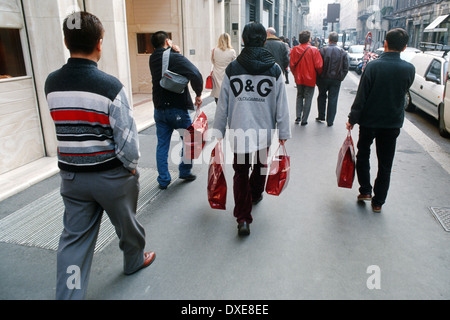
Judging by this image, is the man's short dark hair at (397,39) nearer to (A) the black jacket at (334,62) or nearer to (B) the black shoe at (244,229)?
(B) the black shoe at (244,229)

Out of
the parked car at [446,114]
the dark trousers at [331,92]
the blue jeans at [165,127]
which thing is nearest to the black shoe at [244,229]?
the blue jeans at [165,127]

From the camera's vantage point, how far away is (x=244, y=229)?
12.1 feet

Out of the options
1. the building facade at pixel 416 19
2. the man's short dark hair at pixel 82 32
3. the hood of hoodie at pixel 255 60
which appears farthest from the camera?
the building facade at pixel 416 19

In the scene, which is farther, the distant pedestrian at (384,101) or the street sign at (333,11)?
the street sign at (333,11)

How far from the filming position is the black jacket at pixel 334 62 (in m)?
7.68

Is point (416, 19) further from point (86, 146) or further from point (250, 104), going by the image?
point (86, 146)

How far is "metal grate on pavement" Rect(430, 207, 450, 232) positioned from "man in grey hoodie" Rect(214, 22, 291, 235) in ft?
6.44

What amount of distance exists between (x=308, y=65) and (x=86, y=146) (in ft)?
20.9

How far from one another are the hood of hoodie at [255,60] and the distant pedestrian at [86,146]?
133 cm

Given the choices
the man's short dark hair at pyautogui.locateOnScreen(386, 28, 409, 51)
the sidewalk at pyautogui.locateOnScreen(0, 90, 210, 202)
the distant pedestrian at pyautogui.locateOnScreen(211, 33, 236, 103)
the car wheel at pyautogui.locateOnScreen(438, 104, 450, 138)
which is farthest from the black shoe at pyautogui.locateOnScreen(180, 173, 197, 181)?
the car wheel at pyautogui.locateOnScreen(438, 104, 450, 138)

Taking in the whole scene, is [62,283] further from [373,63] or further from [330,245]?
[373,63]

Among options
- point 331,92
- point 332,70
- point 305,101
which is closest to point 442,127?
point 331,92
